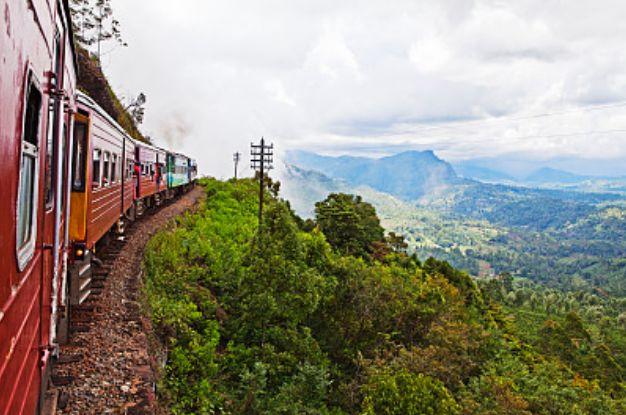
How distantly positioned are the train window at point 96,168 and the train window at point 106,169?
20.6 inches

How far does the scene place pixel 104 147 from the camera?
31.3 ft

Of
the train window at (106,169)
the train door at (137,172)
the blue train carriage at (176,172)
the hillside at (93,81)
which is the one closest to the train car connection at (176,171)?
the blue train carriage at (176,172)

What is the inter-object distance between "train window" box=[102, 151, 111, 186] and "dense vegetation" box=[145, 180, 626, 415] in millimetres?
3049

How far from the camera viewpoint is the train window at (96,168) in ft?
27.7

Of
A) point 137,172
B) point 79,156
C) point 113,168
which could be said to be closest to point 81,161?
point 79,156

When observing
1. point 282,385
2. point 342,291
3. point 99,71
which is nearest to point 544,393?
point 342,291

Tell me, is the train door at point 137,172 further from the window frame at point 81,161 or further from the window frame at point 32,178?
the window frame at point 32,178

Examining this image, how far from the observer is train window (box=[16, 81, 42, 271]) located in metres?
2.46

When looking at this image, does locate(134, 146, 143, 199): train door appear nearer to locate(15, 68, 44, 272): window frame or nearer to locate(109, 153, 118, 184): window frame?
locate(109, 153, 118, 184): window frame

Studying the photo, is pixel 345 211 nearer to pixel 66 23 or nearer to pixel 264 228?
pixel 264 228

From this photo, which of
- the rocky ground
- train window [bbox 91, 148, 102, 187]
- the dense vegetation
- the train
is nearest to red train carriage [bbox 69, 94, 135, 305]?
train window [bbox 91, 148, 102, 187]

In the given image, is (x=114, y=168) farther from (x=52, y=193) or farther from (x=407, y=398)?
(x=407, y=398)

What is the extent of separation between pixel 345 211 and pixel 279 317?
26.4m

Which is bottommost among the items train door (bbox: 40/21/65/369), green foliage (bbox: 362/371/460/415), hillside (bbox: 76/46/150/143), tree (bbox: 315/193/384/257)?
green foliage (bbox: 362/371/460/415)
